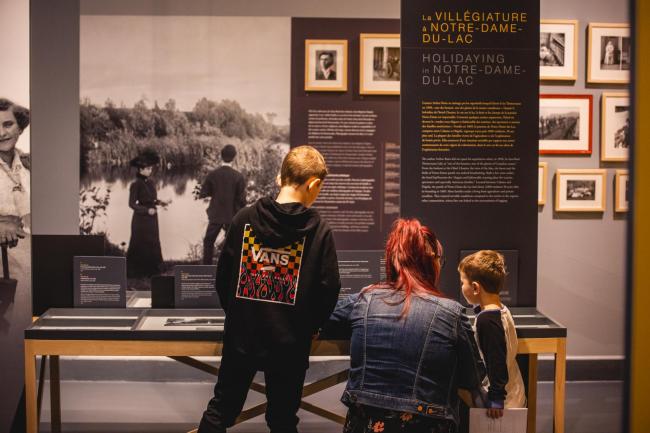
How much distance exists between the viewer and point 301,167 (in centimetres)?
318

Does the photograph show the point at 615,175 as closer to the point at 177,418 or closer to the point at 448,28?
the point at 448,28

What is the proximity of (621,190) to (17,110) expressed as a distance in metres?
4.90

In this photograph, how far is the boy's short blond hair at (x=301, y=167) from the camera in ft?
10.5

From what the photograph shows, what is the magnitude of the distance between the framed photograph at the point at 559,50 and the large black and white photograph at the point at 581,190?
2.97 ft

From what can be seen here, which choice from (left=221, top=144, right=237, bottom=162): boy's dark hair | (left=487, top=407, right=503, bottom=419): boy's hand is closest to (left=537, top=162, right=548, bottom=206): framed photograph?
(left=221, top=144, right=237, bottom=162): boy's dark hair

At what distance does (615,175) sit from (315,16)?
299 cm

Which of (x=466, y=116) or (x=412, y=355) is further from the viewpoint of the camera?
(x=466, y=116)

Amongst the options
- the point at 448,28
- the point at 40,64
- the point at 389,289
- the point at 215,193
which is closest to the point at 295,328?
the point at 389,289

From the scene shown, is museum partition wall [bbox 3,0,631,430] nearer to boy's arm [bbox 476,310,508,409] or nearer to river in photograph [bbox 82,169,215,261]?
river in photograph [bbox 82,169,215,261]

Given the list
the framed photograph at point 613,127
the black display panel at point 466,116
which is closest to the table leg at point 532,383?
the black display panel at point 466,116

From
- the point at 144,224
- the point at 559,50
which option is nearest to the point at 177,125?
the point at 144,224

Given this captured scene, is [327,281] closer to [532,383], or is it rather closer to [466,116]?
[466,116]

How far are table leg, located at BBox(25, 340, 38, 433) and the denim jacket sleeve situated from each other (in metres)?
2.29

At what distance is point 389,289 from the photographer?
287 cm
